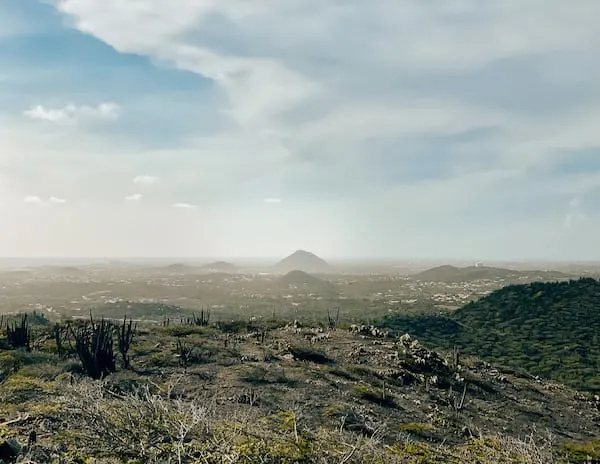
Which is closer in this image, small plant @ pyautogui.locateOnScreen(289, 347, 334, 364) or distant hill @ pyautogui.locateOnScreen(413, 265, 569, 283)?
small plant @ pyautogui.locateOnScreen(289, 347, 334, 364)

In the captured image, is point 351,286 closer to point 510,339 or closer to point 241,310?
point 241,310

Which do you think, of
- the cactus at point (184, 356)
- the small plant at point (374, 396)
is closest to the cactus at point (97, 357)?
the cactus at point (184, 356)

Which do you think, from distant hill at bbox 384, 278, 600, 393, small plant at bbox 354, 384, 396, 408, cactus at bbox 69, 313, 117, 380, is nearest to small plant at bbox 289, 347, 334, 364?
small plant at bbox 354, 384, 396, 408

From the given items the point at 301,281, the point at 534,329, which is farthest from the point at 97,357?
the point at 301,281

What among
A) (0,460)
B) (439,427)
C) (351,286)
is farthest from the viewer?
(351,286)

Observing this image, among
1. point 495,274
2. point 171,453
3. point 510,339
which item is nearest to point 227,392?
point 171,453

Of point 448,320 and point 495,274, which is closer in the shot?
point 448,320

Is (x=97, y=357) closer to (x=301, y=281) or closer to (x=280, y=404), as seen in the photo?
(x=280, y=404)

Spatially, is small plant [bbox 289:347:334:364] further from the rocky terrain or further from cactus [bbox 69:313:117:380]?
cactus [bbox 69:313:117:380]
